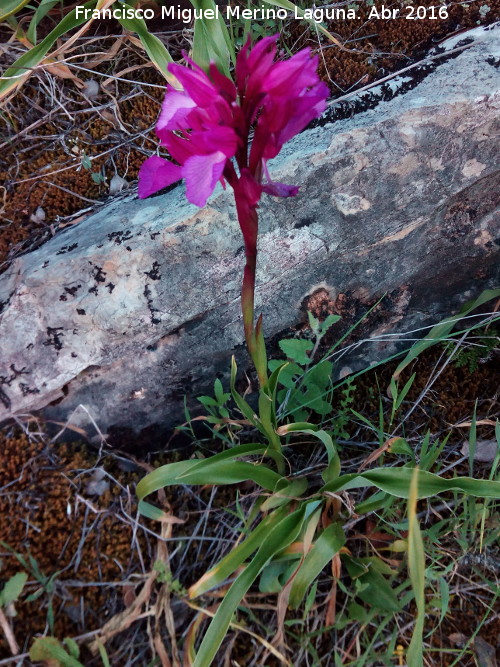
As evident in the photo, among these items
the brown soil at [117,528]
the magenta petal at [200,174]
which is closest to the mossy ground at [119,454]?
the brown soil at [117,528]

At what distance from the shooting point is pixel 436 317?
1.69 metres

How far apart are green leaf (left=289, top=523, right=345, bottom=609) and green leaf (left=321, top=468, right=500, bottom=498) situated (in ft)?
0.41

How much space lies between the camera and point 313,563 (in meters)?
1.19

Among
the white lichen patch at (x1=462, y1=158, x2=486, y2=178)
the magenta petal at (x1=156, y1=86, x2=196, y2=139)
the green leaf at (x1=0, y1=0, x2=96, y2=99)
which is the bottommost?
the white lichen patch at (x1=462, y1=158, x2=486, y2=178)

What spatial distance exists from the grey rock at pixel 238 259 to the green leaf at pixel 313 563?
58cm

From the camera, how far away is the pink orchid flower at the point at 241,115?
91 cm

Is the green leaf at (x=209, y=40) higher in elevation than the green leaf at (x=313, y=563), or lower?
higher

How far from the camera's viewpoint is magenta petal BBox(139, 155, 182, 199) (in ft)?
3.35

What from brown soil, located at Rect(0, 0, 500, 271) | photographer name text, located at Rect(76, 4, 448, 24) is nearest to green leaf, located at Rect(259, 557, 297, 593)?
brown soil, located at Rect(0, 0, 500, 271)

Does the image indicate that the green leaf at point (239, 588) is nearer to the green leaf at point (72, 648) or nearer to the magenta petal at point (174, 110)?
the green leaf at point (72, 648)

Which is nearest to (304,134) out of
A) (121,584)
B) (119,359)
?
(119,359)

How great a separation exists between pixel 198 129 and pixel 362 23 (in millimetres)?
1243

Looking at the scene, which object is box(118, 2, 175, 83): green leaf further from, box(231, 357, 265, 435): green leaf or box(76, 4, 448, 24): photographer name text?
box(231, 357, 265, 435): green leaf

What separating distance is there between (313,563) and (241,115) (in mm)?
930
